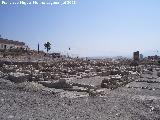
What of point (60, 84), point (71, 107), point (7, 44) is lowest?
point (71, 107)

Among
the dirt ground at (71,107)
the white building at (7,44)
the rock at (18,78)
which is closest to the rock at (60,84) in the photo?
the dirt ground at (71,107)

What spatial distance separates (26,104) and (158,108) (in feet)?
19.0

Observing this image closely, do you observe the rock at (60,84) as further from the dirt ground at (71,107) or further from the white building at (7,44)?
the white building at (7,44)

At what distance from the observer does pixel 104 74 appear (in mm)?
27000

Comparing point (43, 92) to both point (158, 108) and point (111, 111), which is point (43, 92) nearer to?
point (111, 111)

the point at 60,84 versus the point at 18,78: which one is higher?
the point at 18,78

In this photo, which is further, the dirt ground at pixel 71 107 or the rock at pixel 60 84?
the rock at pixel 60 84

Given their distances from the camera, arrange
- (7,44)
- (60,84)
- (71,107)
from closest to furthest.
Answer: (71,107)
(60,84)
(7,44)

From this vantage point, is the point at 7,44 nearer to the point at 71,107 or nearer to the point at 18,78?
the point at 18,78

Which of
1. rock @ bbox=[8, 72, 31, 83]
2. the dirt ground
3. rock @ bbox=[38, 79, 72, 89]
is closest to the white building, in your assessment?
rock @ bbox=[8, 72, 31, 83]

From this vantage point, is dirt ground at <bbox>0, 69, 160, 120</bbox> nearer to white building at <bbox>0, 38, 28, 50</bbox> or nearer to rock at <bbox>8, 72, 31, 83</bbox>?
rock at <bbox>8, 72, 31, 83</bbox>

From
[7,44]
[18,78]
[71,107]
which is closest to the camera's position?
[71,107]

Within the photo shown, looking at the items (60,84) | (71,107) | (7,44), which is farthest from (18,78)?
(7,44)

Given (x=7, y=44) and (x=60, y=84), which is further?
(x=7, y=44)
